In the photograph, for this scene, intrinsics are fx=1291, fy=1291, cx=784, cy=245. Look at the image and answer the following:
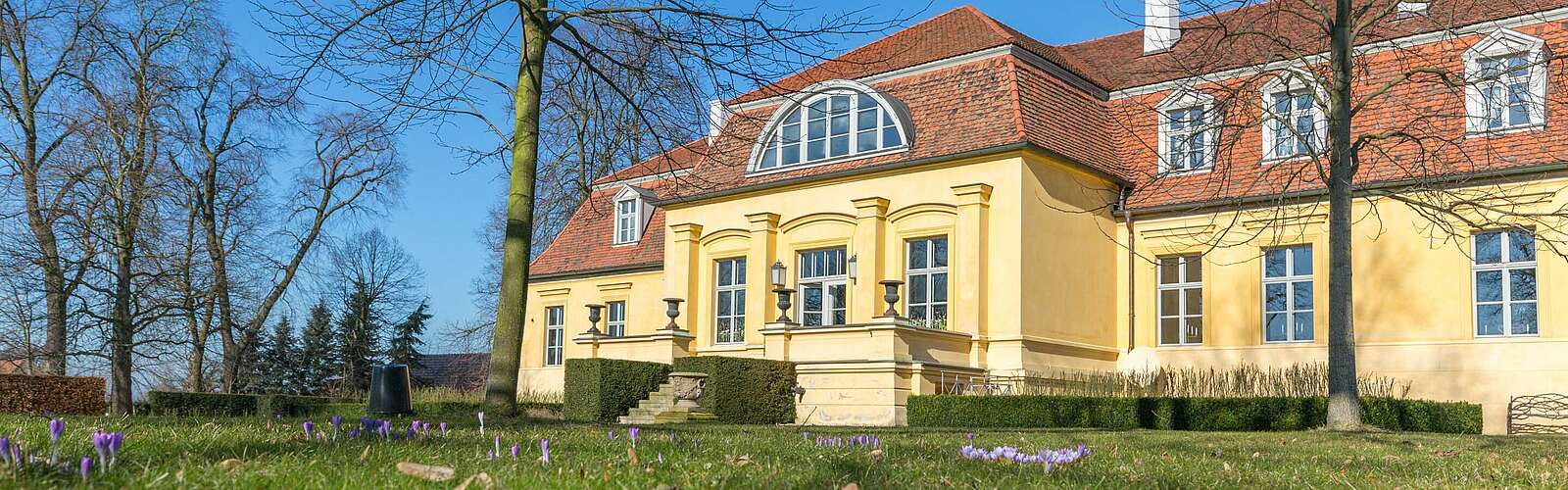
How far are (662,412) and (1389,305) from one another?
10781 millimetres

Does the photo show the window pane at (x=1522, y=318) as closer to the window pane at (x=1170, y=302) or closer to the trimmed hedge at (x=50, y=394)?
the window pane at (x=1170, y=302)

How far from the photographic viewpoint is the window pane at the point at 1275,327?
66.0ft

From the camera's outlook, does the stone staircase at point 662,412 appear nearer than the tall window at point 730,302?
Yes

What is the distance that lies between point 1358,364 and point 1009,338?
5157 mm

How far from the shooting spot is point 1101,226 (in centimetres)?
2122

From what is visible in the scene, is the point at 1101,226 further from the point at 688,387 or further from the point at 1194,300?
the point at 688,387

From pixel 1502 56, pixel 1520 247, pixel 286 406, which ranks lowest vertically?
pixel 286 406

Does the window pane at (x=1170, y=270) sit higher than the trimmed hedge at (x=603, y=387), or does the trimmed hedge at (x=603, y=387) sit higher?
the window pane at (x=1170, y=270)

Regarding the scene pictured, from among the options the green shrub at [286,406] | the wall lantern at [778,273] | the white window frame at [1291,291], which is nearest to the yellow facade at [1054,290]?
the white window frame at [1291,291]

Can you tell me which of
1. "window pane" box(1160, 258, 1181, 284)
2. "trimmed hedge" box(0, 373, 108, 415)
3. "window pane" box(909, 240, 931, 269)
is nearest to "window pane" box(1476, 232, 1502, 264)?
"window pane" box(1160, 258, 1181, 284)

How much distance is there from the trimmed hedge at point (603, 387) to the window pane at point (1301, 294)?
33.0ft

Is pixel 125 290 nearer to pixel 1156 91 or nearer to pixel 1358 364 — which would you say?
pixel 1156 91

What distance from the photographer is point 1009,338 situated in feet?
64.1

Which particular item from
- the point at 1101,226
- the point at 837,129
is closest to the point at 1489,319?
the point at 1101,226
